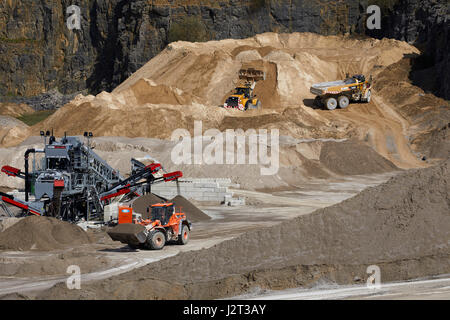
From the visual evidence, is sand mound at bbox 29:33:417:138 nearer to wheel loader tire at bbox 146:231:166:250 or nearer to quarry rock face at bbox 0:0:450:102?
quarry rock face at bbox 0:0:450:102

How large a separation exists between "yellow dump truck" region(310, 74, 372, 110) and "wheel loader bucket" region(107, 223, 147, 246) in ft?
98.7

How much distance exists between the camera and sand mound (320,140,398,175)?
37531 millimetres

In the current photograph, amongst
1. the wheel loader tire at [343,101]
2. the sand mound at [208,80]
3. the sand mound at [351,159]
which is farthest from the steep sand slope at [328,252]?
the wheel loader tire at [343,101]

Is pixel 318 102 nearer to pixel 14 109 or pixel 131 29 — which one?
pixel 131 29

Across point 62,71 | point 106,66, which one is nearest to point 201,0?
point 106,66

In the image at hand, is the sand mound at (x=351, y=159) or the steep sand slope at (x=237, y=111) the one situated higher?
the steep sand slope at (x=237, y=111)

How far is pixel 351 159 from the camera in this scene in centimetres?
3831

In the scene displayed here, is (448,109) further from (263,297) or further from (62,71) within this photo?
(62,71)

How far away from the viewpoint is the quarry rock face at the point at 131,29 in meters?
61.4

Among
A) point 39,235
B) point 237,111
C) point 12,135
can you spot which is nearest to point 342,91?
point 237,111

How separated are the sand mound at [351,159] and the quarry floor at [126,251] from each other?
308 inches

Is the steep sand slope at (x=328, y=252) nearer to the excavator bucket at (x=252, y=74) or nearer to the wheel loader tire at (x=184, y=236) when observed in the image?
the wheel loader tire at (x=184, y=236)

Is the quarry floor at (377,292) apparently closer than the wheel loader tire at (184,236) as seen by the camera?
Yes

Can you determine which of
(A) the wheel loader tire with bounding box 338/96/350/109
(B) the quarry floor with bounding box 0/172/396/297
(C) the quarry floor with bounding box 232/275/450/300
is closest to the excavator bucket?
(A) the wheel loader tire with bounding box 338/96/350/109
